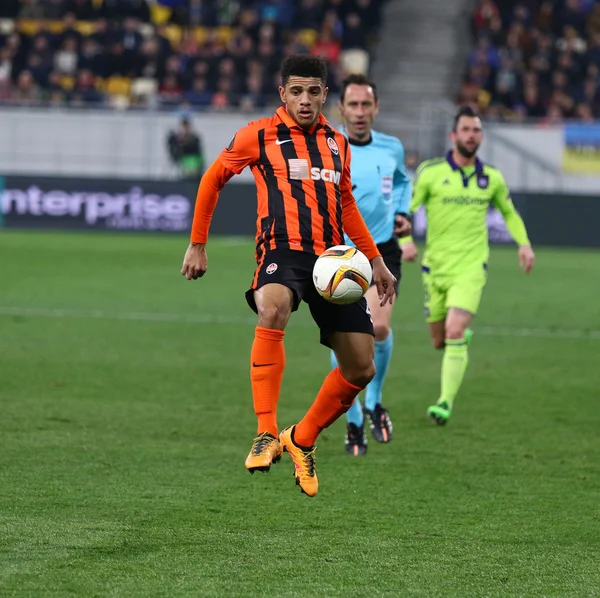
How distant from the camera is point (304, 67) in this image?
593cm

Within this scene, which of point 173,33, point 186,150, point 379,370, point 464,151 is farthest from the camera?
point 173,33

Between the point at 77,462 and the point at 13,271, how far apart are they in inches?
459

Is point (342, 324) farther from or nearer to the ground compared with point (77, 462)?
farther from the ground

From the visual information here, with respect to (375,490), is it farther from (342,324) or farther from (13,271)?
(13,271)

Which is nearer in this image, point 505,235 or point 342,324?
point 342,324

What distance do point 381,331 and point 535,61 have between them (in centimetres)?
2091

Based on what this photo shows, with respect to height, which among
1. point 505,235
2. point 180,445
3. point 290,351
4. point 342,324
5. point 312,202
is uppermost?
point 312,202

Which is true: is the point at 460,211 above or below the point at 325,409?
above

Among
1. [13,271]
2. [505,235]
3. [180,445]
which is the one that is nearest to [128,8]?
[505,235]

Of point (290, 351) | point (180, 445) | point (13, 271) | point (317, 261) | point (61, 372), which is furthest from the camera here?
point (13, 271)

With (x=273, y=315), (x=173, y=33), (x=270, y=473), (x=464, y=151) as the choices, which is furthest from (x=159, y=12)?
(x=273, y=315)

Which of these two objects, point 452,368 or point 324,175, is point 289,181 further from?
point 452,368

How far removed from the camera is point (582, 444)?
8078 millimetres

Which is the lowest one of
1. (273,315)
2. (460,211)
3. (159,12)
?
(159,12)
